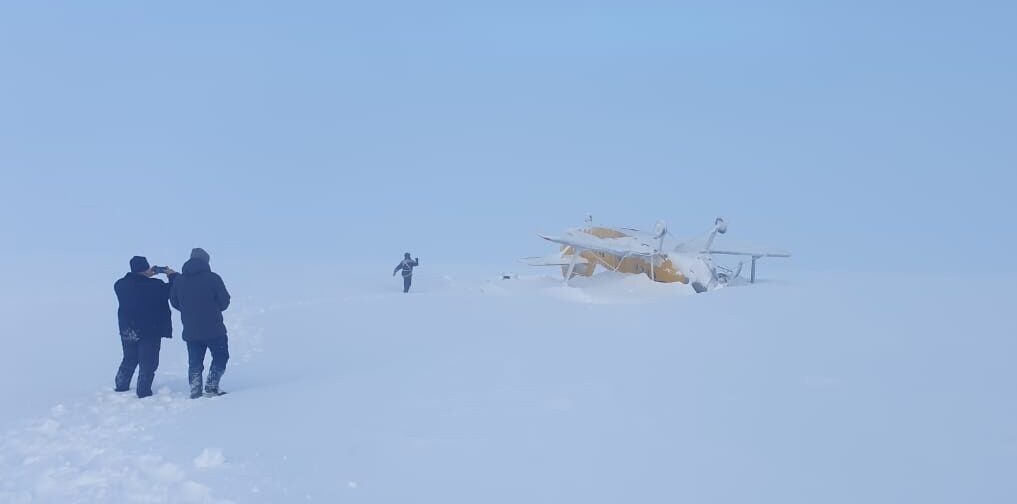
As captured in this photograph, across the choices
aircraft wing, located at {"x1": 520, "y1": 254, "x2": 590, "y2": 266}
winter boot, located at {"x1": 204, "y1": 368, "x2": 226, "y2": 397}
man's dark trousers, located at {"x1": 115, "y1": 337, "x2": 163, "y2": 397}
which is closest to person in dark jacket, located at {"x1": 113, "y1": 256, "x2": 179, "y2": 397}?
man's dark trousers, located at {"x1": 115, "y1": 337, "x2": 163, "y2": 397}

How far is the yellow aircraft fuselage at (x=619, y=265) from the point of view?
18.8m

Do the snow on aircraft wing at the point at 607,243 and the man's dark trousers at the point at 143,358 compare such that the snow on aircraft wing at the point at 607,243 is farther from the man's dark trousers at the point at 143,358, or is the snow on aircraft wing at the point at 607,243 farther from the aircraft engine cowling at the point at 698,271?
the man's dark trousers at the point at 143,358

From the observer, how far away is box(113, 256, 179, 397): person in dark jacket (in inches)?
316

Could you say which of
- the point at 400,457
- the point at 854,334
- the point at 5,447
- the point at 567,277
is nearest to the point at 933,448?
the point at 400,457

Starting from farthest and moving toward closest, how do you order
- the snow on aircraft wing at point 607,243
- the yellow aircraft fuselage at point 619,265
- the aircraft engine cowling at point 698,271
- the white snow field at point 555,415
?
the snow on aircraft wing at point 607,243, the yellow aircraft fuselage at point 619,265, the aircraft engine cowling at point 698,271, the white snow field at point 555,415

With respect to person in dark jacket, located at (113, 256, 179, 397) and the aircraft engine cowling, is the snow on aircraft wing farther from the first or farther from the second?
person in dark jacket, located at (113, 256, 179, 397)

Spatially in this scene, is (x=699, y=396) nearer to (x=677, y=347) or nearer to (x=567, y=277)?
(x=677, y=347)

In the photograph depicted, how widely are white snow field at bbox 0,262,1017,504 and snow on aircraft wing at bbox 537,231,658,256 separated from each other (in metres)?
6.81

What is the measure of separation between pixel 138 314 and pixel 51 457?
253 centimetres

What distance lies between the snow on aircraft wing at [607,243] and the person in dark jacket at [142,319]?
508 inches

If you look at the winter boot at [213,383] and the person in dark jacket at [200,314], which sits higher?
the person in dark jacket at [200,314]

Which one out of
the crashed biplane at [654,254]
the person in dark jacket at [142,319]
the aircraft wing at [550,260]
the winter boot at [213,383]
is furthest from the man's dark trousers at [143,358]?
the aircraft wing at [550,260]

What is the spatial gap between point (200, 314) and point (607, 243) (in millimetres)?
13652

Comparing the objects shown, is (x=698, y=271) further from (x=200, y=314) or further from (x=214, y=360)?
(x=200, y=314)
